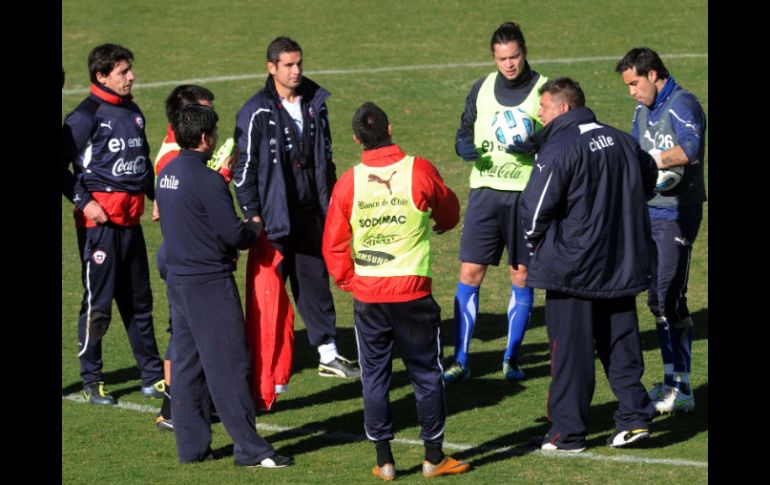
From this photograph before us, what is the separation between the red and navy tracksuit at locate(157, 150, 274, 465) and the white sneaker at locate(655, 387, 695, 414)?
292 centimetres

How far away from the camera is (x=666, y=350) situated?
9.61 meters

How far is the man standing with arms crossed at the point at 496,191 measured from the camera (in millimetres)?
10211

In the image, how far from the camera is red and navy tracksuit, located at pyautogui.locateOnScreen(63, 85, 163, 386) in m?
10.0

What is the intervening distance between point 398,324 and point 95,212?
3057 millimetres

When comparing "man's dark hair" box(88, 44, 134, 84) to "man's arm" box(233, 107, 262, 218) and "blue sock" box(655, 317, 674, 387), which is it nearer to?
"man's arm" box(233, 107, 262, 218)

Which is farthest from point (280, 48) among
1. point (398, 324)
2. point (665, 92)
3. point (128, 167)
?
point (398, 324)

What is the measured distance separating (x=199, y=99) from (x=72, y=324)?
4208 millimetres

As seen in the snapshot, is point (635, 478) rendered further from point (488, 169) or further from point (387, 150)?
point (488, 169)

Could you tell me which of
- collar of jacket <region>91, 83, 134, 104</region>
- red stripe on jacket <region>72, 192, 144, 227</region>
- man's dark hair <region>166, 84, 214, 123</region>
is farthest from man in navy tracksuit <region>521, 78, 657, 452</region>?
collar of jacket <region>91, 83, 134, 104</region>

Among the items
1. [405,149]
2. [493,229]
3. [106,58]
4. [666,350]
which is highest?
[106,58]

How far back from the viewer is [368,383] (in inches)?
316

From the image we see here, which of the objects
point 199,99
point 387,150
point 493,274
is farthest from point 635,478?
point 493,274

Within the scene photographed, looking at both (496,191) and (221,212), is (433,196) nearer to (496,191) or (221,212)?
(221,212)

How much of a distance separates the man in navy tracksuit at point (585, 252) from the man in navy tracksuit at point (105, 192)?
133 inches
